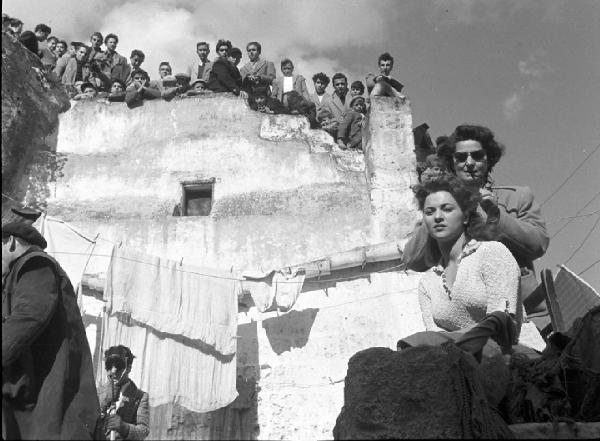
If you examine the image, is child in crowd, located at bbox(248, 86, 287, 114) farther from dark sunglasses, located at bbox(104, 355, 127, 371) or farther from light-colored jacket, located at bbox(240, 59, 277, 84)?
dark sunglasses, located at bbox(104, 355, 127, 371)

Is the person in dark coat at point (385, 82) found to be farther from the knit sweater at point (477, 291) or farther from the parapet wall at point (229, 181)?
the knit sweater at point (477, 291)

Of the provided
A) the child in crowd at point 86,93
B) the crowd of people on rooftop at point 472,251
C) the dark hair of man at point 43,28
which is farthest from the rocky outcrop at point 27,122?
the crowd of people on rooftop at point 472,251

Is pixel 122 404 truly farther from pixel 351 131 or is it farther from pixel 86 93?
pixel 86 93

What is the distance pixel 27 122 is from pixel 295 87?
5.11 metres

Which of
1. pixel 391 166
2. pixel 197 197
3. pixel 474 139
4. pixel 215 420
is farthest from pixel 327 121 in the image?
pixel 474 139

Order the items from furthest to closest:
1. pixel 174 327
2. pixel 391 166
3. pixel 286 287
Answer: pixel 391 166, pixel 286 287, pixel 174 327

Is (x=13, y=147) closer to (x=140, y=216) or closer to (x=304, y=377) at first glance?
(x=140, y=216)

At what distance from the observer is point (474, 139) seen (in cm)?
396

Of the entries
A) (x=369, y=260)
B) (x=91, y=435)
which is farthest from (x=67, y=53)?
(x=91, y=435)

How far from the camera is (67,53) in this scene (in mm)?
14492

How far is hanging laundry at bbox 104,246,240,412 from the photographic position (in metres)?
9.14

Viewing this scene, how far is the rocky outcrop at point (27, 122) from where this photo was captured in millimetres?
12508

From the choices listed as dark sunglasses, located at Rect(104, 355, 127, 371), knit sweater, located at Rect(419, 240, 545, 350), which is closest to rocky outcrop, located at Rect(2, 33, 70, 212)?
dark sunglasses, located at Rect(104, 355, 127, 371)

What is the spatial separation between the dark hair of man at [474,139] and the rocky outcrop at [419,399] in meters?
1.56
